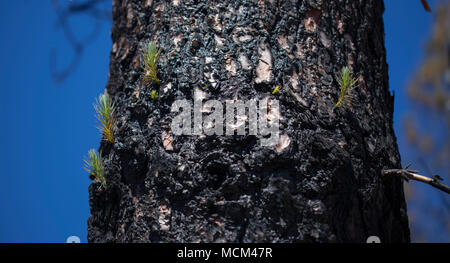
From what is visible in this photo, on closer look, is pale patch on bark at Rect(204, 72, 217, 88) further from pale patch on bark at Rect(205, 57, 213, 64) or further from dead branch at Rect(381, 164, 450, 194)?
dead branch at Rect(381, 164, 450, 194)

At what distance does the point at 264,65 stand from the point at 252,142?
0.18 m

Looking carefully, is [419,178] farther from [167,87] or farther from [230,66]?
[167,87]

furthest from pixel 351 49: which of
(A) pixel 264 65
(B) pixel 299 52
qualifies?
(A) pixel 264 65

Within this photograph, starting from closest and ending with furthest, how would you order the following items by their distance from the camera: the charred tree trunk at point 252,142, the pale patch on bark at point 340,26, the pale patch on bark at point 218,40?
1. the charred tree trunk at point 252,142
2. the pale patch on bark at point 218,40
3. the pale patch on bark at point 340,26

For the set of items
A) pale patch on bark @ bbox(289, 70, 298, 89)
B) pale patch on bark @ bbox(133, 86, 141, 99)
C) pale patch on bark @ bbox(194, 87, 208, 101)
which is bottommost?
pale patch on bark @ bbox(194, 87, 208, 101)

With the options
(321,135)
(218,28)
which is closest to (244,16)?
(218,28)

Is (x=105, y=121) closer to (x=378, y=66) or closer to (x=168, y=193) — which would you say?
(x=168, y=193)

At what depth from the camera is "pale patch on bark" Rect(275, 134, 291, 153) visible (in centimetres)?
82

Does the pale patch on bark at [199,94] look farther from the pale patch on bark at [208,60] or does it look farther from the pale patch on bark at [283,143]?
the pale patch on bark at [283,143]

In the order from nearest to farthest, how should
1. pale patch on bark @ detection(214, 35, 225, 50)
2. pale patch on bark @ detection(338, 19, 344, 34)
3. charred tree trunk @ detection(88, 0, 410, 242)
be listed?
charred tree trunk @ detection(88, 0, 410, 242), pale patch on bark @ detection(214, 35, 225, 50), pale patch on bark @ detection(338, 19, 344, 34)

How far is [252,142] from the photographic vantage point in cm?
83

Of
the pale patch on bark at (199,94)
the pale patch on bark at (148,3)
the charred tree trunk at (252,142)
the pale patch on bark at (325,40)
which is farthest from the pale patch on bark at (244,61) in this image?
the pale patch on bark at (148,3)

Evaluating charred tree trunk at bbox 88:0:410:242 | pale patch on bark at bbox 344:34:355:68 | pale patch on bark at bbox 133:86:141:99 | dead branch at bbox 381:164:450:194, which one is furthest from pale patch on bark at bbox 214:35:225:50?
dead branch at bbox 381:164:450:194

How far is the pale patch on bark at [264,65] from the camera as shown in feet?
2.87
